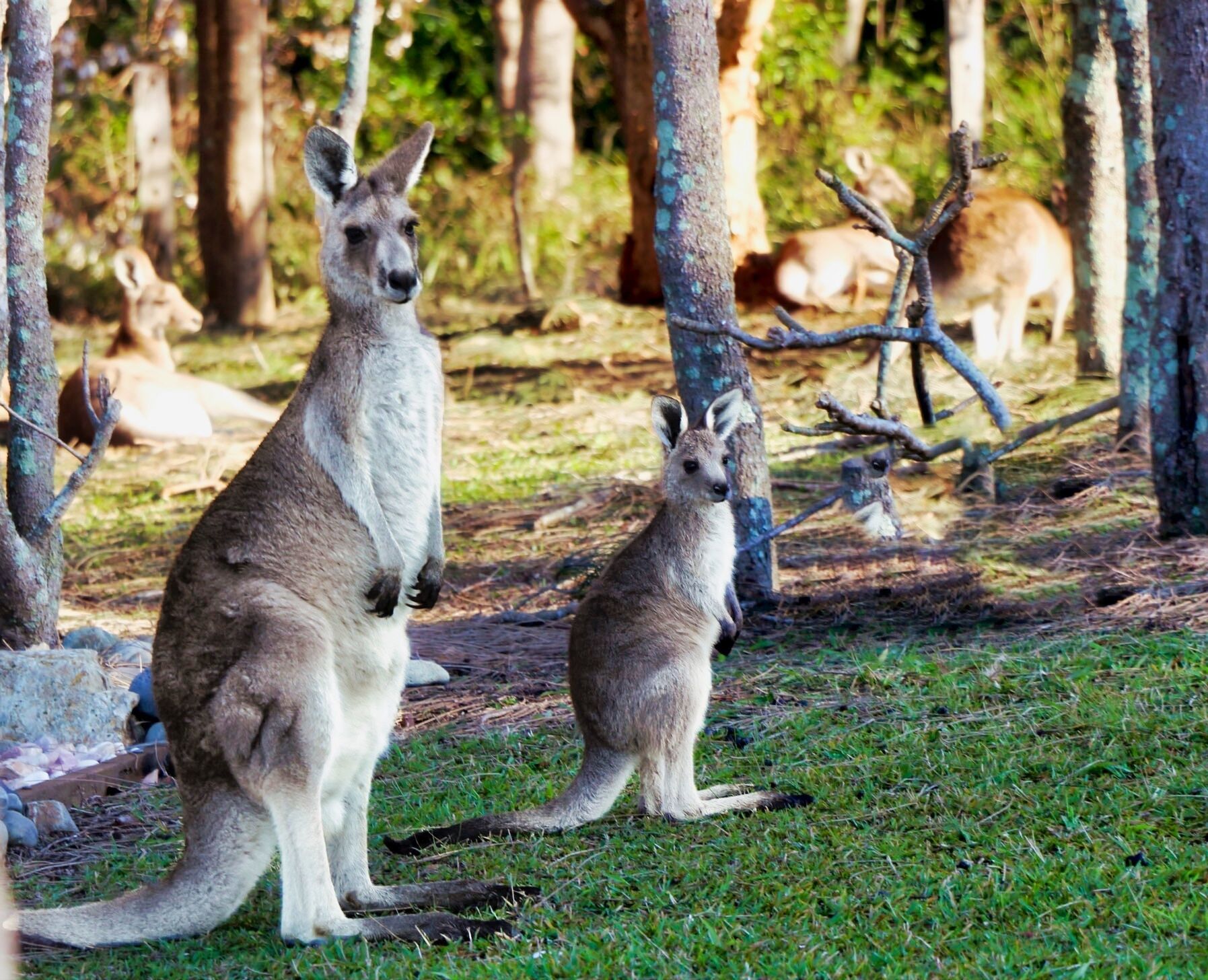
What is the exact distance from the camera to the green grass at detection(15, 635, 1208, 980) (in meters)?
2.98

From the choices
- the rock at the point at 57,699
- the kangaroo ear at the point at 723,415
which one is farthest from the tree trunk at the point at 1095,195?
the rock at the point at 57,699

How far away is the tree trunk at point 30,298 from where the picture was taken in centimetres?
513

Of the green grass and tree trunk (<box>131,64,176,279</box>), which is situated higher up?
tree trunk (<box>131,64,176,279</box>)

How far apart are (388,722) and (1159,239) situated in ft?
12.2

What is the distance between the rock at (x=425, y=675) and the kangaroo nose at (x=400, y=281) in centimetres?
213

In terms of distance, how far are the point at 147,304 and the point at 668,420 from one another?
7.86 m

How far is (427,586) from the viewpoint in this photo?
11.7ft

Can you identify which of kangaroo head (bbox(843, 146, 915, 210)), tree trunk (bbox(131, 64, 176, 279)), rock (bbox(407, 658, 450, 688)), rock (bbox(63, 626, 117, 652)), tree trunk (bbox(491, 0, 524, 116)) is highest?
tree trunk (bbox(491, 0, 524, 116))

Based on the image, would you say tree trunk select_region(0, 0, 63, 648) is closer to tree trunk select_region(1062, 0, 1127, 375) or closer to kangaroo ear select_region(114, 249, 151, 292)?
tree trunk select_region(1062, 0, 1127, 375)

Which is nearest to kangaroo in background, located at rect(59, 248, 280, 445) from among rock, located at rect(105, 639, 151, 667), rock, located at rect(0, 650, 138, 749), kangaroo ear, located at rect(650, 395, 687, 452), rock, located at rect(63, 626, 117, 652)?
rock, located at rect(63, 626, 117, 652)

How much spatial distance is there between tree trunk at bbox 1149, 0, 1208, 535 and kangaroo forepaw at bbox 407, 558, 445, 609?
310cm

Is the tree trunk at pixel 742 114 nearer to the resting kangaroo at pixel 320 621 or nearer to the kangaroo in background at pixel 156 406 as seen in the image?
the kangaroo in background at pixel 156 406

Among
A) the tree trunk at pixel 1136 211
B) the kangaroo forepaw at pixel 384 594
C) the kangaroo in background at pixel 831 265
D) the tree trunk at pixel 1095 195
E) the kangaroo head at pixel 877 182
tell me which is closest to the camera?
the kangaroo forepaw at pixel 384 594

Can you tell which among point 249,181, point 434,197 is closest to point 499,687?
point 249,181
